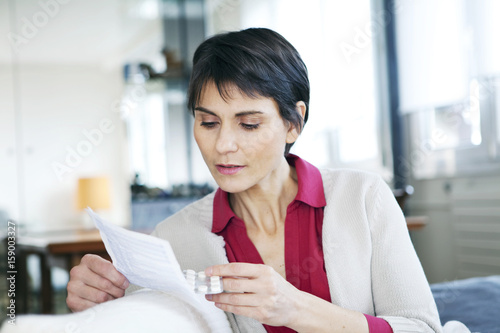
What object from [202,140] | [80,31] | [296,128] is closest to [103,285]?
[202,140]

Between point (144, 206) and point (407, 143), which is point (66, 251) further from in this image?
point (407, 143)

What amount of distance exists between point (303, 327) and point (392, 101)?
122 inches

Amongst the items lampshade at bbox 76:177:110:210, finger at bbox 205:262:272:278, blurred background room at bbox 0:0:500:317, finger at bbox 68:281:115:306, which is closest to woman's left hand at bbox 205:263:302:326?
finger at bbox 205:262:272:278

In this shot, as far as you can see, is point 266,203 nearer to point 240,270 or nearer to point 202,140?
point 202,140

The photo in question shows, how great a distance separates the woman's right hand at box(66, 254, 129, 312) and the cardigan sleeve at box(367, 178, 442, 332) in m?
0.54

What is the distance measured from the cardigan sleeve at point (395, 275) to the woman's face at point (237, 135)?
0.28 m

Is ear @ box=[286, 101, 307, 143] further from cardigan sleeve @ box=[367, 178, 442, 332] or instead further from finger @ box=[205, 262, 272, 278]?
finger @ box=[205, 262, 272, 278]

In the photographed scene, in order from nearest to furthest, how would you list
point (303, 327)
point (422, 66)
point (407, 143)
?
point (303, 327)
point (422, 66)
point (407, 143)

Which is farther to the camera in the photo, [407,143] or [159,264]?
[407,143]

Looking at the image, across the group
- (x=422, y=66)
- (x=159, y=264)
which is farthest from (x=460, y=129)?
(x=159, y=264)

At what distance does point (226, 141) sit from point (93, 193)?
4.60 m

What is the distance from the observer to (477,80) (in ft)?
9.74

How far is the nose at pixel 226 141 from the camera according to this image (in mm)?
1159

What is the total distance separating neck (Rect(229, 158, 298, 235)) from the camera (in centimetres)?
136
